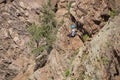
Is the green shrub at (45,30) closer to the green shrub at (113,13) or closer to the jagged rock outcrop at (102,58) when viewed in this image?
the green shrub at (113,13)

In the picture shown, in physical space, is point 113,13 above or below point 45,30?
above

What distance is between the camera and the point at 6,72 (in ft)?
139

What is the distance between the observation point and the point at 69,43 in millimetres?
25203

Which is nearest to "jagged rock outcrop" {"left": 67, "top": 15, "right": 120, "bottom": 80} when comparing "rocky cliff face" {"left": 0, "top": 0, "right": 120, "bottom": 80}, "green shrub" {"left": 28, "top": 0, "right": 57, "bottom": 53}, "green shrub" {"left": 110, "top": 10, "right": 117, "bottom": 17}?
"rocky cliff face" {"left": 0, "top": 0, "right": 120, "bottom": 80}

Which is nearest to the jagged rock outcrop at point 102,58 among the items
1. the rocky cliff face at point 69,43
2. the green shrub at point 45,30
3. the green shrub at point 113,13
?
the rocky cliff face at point 69,43

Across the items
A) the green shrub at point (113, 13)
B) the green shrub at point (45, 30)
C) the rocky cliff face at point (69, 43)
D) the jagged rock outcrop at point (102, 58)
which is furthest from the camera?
the green shrub at point (45, 30)

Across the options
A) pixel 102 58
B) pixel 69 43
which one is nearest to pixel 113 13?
pixel 102 58

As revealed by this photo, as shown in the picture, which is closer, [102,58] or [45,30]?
[102,58]

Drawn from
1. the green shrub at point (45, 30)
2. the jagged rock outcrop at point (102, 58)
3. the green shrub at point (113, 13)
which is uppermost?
the green shrub at point (113, 13)

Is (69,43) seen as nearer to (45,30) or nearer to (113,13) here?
(113,13)

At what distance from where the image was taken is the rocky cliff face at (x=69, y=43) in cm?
1675

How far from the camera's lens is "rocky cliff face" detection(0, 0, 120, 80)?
16747 millimetres

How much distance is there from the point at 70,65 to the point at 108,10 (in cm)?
468

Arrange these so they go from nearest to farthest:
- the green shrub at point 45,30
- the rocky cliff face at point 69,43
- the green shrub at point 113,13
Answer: the rocky cliff face at point 69,43, the green shrub at point 113,13, the green shrub at point 45,30
